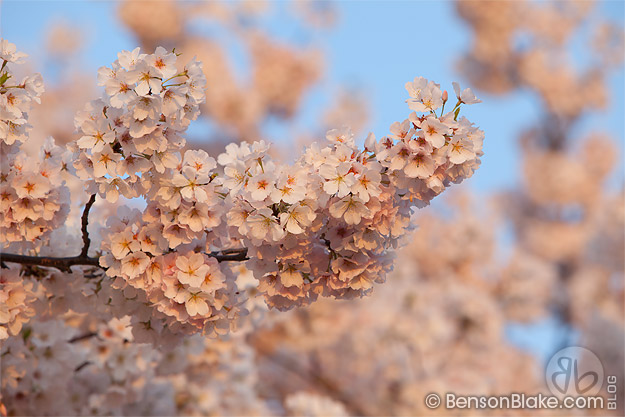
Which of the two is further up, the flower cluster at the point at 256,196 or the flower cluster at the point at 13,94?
the flower cluster at the point at 13,94

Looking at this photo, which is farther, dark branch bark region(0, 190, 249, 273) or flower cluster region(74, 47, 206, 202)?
dark branch bark region(0, 190, 249, 273)

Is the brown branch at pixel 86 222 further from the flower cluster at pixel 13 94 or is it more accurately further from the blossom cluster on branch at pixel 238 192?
the flower cluster at pixel 13 94

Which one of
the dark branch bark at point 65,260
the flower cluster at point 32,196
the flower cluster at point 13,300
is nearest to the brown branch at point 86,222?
the dark branch bark at point 65,260

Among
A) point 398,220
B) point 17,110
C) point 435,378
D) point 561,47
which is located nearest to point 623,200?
point 435,378

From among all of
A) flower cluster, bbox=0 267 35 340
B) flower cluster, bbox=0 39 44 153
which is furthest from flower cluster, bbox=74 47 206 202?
flower cluster, bbox=0 267 35 340

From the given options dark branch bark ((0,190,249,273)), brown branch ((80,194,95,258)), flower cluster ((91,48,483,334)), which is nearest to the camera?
flower cluster ((91,48,483,334))

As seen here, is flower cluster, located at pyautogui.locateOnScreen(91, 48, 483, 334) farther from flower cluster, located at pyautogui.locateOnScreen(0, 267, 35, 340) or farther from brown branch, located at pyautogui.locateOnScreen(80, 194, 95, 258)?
flower cluster, located at pyautogui.locateOnScreen(0, 267, 35, 340)

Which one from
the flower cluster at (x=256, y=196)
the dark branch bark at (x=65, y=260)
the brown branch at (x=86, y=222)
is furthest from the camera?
the dark branch bark at (x=65, y=260)

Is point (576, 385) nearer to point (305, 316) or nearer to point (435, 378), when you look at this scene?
point (435, 378)
